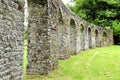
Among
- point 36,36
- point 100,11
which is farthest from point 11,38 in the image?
point 100,11

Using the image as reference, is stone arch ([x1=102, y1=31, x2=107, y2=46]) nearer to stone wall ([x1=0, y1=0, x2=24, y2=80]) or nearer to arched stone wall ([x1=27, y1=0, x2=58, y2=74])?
arched stone wall ([x1=27, y1=0, x2=58, y2=74])

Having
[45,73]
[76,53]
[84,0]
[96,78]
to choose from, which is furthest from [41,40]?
[84,0]

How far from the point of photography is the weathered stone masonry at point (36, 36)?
680 centimetres

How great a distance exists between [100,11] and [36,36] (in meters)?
24.2

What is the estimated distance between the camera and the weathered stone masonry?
22.3 feet

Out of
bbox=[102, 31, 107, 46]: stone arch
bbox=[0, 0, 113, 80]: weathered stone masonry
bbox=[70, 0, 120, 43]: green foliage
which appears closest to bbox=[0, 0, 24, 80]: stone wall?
bbox=[0, 0, 113, 80]: weathered stone masonry

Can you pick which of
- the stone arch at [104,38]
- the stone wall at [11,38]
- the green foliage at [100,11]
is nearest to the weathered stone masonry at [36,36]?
the stone wall at [11,38]

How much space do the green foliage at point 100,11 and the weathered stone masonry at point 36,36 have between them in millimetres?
12323

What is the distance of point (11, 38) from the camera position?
7168 millimetres

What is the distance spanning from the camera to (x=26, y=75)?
1080 cm

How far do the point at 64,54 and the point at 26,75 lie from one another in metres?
5.52

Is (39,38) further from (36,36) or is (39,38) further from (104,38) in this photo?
(104,38)

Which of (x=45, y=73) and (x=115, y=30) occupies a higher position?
(x=115, y=30)

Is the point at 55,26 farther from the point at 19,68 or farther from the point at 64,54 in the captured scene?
the point at 19,68
